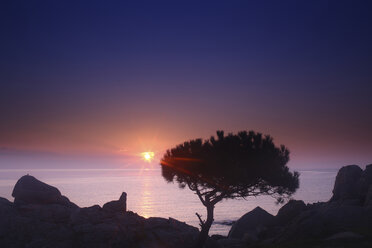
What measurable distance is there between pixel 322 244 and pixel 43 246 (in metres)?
23.9

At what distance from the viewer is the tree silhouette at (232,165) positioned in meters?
30.8

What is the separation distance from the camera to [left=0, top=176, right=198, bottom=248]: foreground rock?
2991 centimetres

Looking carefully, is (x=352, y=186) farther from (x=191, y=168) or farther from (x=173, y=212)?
(x=173, y=212)

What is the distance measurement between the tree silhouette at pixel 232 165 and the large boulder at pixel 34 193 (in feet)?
48.4

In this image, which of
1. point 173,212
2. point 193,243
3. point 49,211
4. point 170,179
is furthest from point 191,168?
point 173,212

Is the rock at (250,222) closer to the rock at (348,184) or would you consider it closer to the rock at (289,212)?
the rock at (289,212)

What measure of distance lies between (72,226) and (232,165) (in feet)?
54.5

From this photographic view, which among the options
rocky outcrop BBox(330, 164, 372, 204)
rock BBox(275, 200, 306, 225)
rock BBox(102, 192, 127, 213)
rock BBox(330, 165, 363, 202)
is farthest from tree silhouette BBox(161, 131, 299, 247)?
rock BBox(330, 165, 363, 202)

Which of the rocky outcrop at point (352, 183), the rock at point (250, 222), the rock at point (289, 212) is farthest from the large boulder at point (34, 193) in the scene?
the rocky outcrop at point (352, 183)

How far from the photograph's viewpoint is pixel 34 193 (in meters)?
36.0

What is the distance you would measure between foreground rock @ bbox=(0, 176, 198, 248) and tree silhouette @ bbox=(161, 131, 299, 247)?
5.04 metres

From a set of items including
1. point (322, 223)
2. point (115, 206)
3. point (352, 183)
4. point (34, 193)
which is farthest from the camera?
point (352, 183)

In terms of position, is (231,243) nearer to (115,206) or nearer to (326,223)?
(326,223)

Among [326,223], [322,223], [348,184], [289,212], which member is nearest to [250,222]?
[289,212]
